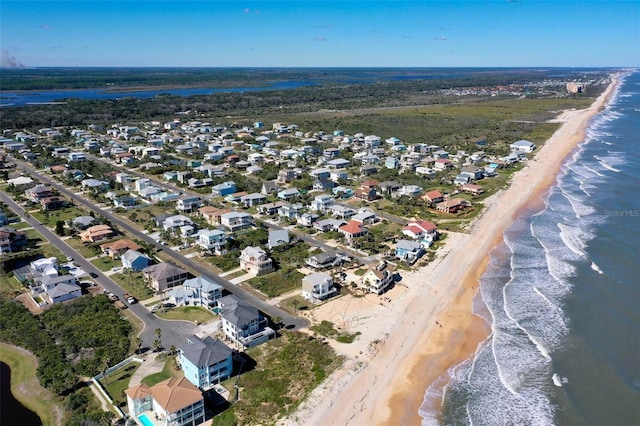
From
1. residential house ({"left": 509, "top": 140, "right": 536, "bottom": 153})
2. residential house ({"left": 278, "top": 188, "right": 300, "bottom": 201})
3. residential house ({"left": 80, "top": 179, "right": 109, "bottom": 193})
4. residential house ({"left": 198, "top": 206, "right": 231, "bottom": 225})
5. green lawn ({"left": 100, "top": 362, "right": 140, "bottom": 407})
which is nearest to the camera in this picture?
green lawn ({"left": 100, "top": 362, "right": 140, "bottom": 407})

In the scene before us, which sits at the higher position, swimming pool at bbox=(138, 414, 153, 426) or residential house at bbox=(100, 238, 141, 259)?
residential house at bbox=(100, 238, 141, 259)

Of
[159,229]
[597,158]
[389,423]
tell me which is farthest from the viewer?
[597,158]

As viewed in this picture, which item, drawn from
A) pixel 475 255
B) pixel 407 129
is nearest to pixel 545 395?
pixel 475 255

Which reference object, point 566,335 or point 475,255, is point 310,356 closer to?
point 566,335

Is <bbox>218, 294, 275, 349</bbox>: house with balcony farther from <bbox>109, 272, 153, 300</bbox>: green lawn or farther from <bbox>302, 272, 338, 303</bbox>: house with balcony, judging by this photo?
<bbox>109, 272, 153, 300</bbox>: green lawn

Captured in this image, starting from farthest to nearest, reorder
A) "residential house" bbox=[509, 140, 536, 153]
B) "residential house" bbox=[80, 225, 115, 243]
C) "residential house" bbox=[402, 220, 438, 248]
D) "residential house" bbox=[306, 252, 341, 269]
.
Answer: "residential house" bbox=[509, 140, 536, 153]
"residential house" bbox=[80, 225, 115, 243]
"residential house" bbox=[402, 220, 438, 248]
"residential house" bbox=[306, 252, 341, 269]

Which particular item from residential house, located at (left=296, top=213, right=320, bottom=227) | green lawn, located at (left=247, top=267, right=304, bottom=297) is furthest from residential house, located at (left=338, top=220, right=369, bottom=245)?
green lawn, located at (left=247, top=267, right=304, bottom=297)

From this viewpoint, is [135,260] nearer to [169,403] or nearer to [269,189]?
[169,403]

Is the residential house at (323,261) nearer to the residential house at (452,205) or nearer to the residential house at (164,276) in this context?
the residential house at (164,276)
